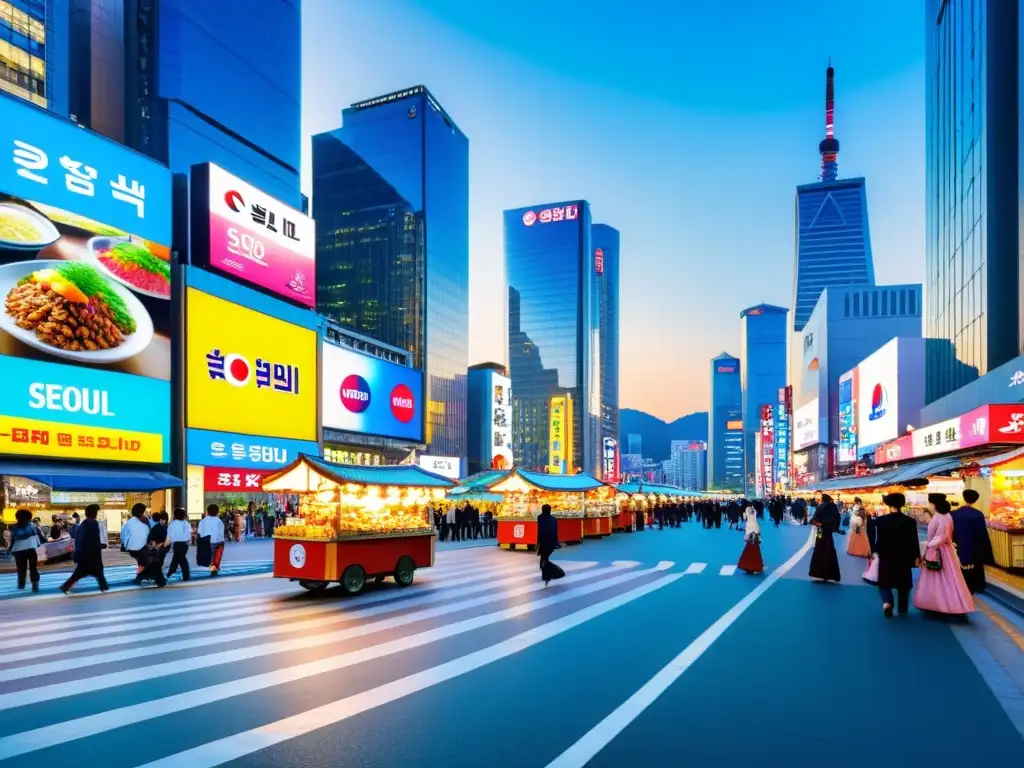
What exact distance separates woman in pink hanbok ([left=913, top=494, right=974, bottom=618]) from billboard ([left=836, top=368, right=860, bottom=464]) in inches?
3432

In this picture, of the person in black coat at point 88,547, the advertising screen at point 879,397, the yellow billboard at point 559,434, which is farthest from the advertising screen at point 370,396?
the yellow billboard at point 559,434

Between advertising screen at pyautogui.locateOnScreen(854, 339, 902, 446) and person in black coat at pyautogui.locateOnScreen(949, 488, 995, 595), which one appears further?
advertising screen at pyautogui.locateOnScreen(854, 339, 902, 446)

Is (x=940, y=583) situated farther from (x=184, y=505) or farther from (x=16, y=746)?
(x=184, y=505)

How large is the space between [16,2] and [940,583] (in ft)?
204

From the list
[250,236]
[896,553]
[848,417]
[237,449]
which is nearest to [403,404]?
[250,236]

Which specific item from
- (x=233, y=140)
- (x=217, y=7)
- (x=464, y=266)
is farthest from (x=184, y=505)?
(x=464, y=266)

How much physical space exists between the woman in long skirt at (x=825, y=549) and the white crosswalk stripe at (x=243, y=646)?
328 cm

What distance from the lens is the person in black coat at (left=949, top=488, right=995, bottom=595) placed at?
11.8 m

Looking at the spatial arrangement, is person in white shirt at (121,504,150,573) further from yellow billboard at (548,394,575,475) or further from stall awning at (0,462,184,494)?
Result: yellow billboard at (548,394,575,475)

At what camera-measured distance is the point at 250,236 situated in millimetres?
40812

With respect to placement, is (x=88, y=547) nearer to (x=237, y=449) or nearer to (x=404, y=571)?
(x=404, y=571)

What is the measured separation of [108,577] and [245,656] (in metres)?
11.1

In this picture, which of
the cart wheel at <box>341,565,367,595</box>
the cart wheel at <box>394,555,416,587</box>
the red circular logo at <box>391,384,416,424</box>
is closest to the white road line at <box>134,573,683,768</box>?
the cart wheel at <box>341,565,367,595</box>

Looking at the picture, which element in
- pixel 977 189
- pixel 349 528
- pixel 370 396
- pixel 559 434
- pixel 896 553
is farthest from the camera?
pixel 559 434
